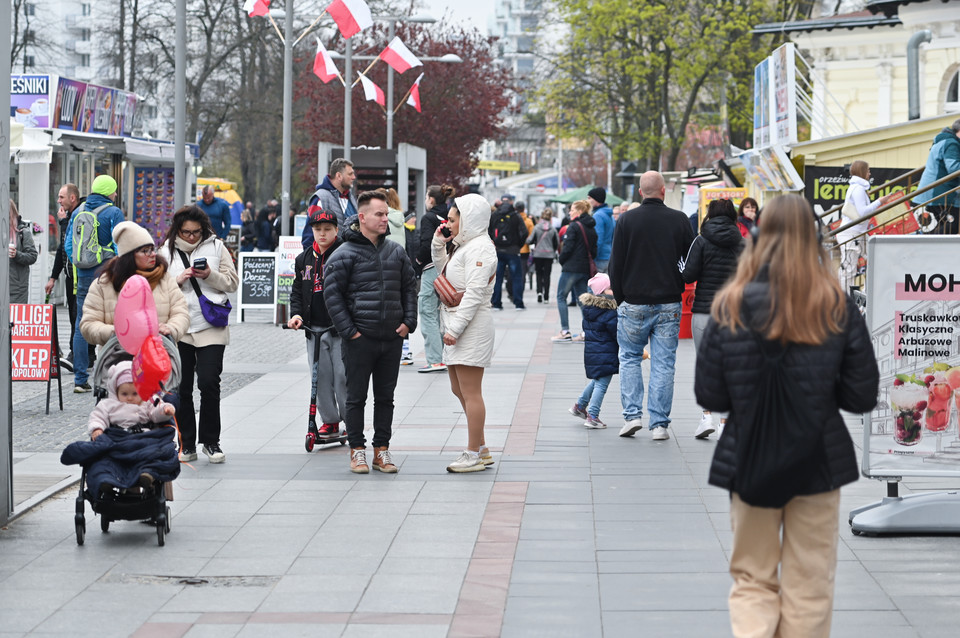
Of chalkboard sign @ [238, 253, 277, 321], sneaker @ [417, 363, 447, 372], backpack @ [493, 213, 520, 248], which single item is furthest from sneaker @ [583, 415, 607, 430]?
backpack @ [493, 213, 520, 248]

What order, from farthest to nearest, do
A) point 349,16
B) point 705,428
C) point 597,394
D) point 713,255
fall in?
1. point 349,16
2. point 597,394
3. point 705,428
4. point 713,255

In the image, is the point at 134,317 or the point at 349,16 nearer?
Result: the point at 134,317

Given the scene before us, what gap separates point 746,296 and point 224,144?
183 ft

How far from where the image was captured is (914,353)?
7.17m

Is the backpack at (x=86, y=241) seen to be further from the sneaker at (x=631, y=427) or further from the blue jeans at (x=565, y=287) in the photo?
the blue jeans at (x=565, y=287)

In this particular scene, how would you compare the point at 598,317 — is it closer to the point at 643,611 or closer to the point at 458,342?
the point at 458,342

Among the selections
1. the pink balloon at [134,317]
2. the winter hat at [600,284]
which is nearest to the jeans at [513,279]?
the winter hat at [600,284]

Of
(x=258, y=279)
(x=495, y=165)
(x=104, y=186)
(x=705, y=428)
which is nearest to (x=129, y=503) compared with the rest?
(x=705, y=428)

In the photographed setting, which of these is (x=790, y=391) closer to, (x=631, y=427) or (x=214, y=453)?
(x=214, y=453)

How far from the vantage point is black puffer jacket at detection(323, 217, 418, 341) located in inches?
349

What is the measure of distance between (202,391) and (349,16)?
14.4 metres

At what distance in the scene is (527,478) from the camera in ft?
29.1

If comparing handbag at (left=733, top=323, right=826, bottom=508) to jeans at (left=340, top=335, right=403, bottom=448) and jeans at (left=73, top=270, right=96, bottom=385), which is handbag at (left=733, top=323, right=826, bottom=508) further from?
jeans at (left=73, top=270, right=96, bottom=385)

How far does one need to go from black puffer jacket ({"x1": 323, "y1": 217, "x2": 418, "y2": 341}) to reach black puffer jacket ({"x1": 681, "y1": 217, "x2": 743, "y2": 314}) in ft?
7.92
